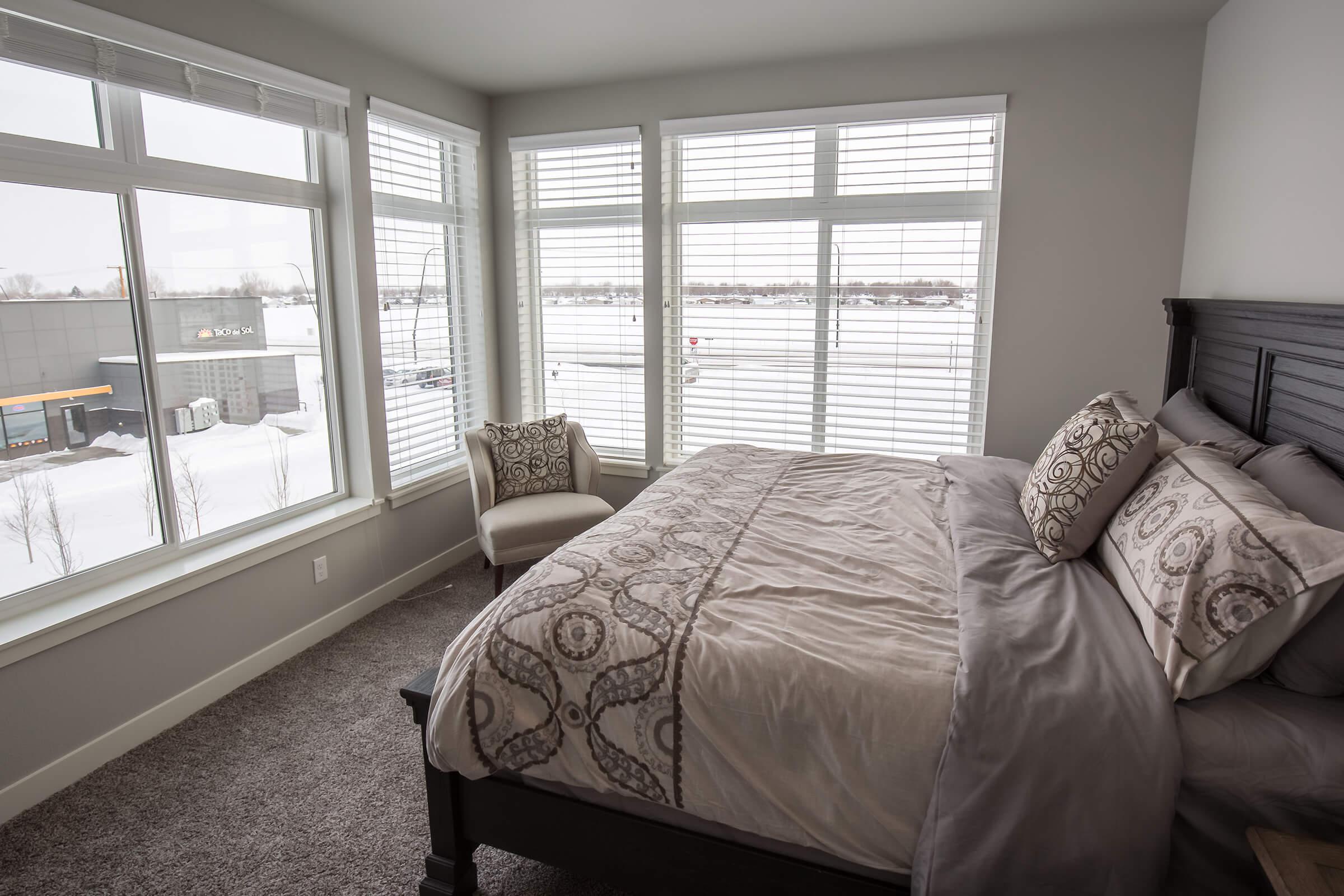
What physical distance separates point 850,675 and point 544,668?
665 millimetres

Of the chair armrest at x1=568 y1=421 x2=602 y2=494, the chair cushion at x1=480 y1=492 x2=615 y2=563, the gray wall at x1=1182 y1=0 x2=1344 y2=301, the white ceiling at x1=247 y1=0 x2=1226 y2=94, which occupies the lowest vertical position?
the chair cushion at x1=480 y1=492 x2=615 y2=563

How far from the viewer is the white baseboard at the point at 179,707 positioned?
2225 mm

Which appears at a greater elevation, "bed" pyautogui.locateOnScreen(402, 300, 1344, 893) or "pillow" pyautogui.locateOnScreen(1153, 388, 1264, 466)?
"pillow" pyautogui.locateOnScreen(1153, 388, 1264, 466)

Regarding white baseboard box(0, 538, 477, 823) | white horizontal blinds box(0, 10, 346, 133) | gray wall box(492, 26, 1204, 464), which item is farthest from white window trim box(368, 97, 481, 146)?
white baseboard box(0, 538, 477, 823)

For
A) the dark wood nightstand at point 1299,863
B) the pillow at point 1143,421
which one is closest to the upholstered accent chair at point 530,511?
the pillow at point 1143,421

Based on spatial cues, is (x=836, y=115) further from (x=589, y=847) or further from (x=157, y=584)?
(x=157, y=584)

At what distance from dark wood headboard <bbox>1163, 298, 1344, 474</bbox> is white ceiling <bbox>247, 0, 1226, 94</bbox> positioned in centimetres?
129

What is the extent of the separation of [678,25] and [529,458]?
2.09 m

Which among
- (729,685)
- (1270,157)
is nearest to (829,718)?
(729,685)

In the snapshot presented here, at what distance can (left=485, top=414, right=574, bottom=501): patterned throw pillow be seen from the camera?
3.73m

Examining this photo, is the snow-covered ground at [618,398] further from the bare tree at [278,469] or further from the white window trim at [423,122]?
the white window trim at [423,122]

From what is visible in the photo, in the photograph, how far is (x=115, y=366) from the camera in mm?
2555

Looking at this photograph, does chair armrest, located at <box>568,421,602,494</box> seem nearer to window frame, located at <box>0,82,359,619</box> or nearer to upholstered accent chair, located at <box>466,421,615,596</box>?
upholstered accent chair, located at <box>466,421,615,596</box>

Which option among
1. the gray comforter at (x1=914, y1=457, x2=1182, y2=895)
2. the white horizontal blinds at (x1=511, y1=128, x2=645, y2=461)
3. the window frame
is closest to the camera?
the gray comforter at (x1=914, y1=457, x2=1182, y2=895)
